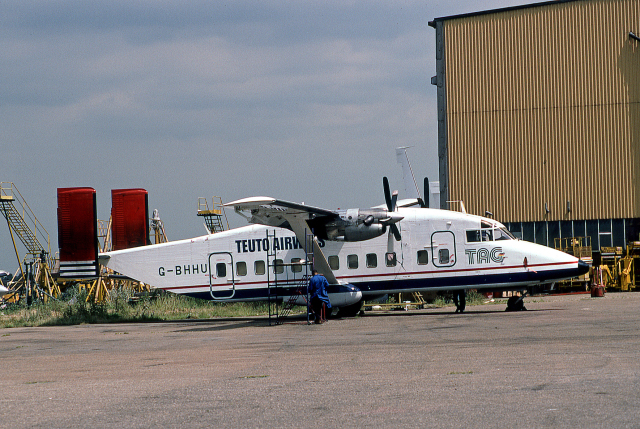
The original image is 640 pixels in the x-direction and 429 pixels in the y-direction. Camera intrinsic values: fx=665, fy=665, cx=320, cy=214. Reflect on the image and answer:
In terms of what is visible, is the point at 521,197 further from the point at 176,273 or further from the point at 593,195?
the point at 176,273

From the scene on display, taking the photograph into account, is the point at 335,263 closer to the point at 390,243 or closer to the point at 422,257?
the point at 390,243

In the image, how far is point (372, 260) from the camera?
23438 mm

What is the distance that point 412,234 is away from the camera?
23094mm

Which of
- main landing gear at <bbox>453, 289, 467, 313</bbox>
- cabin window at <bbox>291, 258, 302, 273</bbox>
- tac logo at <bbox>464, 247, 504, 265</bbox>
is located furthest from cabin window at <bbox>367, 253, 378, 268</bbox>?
tac logo at <bbox>464, 247, 504, 265</bbox>

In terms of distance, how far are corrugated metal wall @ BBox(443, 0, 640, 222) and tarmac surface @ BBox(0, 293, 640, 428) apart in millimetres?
25715

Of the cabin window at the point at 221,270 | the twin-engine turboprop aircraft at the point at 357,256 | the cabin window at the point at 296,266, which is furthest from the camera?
the cabin window at the point at 221,270

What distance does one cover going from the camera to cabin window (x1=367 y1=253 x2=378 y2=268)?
2341cm

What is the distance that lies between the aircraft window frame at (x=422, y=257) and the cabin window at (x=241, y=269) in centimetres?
632

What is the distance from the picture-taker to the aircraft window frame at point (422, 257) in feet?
75.2

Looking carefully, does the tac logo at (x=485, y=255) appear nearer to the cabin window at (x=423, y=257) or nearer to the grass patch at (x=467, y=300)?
the cabin window at (x=423, y=257)

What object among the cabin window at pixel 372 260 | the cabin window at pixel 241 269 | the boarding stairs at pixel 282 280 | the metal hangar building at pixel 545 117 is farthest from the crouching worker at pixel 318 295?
the metal hangar building at pixel 545 117

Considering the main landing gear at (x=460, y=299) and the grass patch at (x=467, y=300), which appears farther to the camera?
the grass patch at (x=467, y=300)

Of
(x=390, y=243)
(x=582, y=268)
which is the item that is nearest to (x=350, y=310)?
(x=390, y=243)

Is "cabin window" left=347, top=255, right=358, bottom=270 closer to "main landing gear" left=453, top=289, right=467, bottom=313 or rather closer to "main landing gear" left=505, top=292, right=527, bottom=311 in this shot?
"main landing gear" left=453, top=289, right=467, bottom=313
